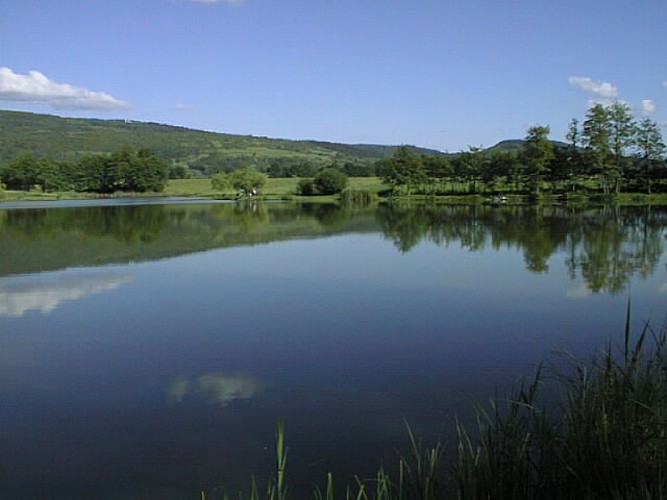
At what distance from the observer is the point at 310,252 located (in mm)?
18141

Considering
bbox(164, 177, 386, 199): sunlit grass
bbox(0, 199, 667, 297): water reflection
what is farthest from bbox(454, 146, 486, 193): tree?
bbox(0, 199, 667, 297): water reflection

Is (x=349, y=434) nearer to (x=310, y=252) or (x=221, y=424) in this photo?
(x=221, y=424)

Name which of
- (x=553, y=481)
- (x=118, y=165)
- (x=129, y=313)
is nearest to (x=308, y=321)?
(x=129, y=313)

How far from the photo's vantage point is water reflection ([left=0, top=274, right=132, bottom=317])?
34.3 ft

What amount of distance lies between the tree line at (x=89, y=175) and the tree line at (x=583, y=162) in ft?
126

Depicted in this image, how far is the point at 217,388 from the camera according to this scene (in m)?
6.48

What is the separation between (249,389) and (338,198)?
5816 cm

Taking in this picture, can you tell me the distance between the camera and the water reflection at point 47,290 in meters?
10.5

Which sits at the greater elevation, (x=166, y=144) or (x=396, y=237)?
(x=166, y=144)

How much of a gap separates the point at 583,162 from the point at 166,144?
329ft

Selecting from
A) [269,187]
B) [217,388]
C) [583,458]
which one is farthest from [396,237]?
[269,187]

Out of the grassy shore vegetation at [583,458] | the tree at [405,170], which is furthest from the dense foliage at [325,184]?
the grassy shore vegetation at [583,458]

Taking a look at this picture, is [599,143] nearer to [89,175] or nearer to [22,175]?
[89,175]

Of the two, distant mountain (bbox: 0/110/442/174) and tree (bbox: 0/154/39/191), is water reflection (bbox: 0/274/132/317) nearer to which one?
tree (bbox: 0/154/39/191)
